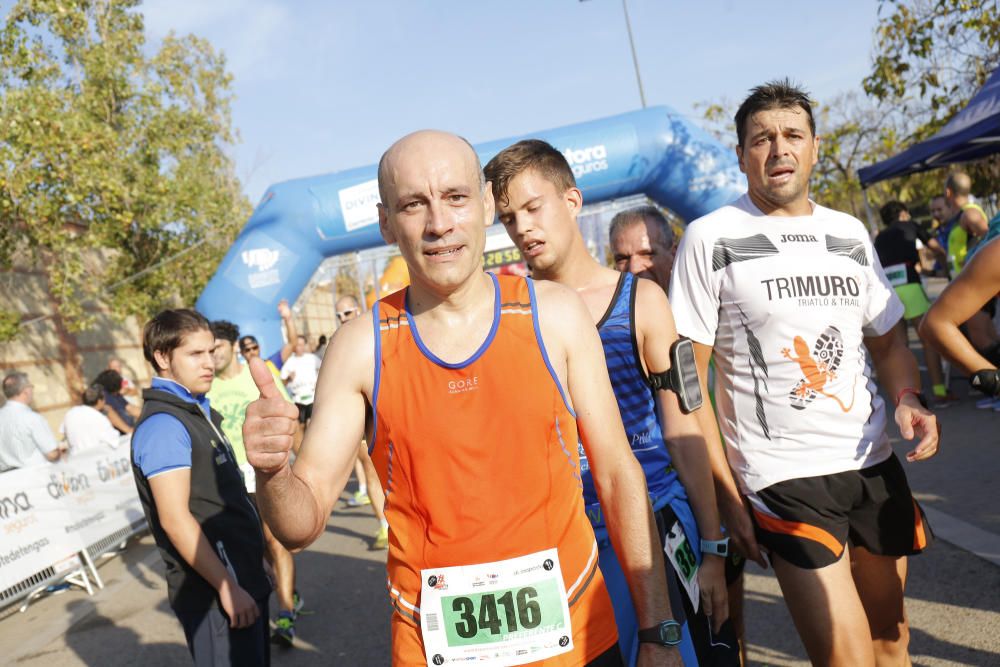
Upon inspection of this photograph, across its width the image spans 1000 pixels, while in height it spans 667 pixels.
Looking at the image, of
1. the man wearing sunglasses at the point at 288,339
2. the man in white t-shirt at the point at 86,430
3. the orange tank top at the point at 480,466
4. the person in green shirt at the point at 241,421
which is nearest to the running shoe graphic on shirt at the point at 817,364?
the orange tank top at the point at 480,466

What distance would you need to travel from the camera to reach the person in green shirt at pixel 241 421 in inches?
200

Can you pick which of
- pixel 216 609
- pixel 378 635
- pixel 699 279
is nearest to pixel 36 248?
pixel 378 635

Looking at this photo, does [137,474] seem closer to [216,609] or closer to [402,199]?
[216,609]

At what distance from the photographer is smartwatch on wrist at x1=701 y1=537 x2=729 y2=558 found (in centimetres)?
258

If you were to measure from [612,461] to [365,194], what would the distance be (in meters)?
13.0

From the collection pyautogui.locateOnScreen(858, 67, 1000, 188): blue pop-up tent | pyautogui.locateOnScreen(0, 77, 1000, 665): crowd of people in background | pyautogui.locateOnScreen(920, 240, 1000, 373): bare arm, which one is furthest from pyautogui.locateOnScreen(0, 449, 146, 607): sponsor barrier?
pyautogui.locateOnScreen(858, 67, 1000, 188): blue pop-up tent

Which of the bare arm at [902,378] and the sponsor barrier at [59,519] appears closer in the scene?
the bare arm at [902,378]

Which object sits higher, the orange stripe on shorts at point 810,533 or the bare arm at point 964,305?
the bare arm at point 964,305

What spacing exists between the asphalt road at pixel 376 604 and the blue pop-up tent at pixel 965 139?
8.94 feet

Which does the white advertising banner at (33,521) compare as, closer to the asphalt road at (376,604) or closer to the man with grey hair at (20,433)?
the asphalt road at (376,604)

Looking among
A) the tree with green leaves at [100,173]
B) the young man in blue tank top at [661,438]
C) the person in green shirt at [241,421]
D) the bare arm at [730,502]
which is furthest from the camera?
the tree with green leaves at [100,173]

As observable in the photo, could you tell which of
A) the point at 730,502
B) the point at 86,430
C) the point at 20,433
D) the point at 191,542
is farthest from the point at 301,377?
the point at 730,502

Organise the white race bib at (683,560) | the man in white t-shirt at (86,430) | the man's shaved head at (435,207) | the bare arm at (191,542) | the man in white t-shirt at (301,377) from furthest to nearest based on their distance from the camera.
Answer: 1. the man in white t-shirt at (301,377)
2. the man in white t-shirt at (86,430)
3. the bare arm at (191,542)
4. the white race bib at (683,560)
5. the man's shaved head at (435,207)

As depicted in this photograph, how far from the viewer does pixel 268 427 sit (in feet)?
5.25
